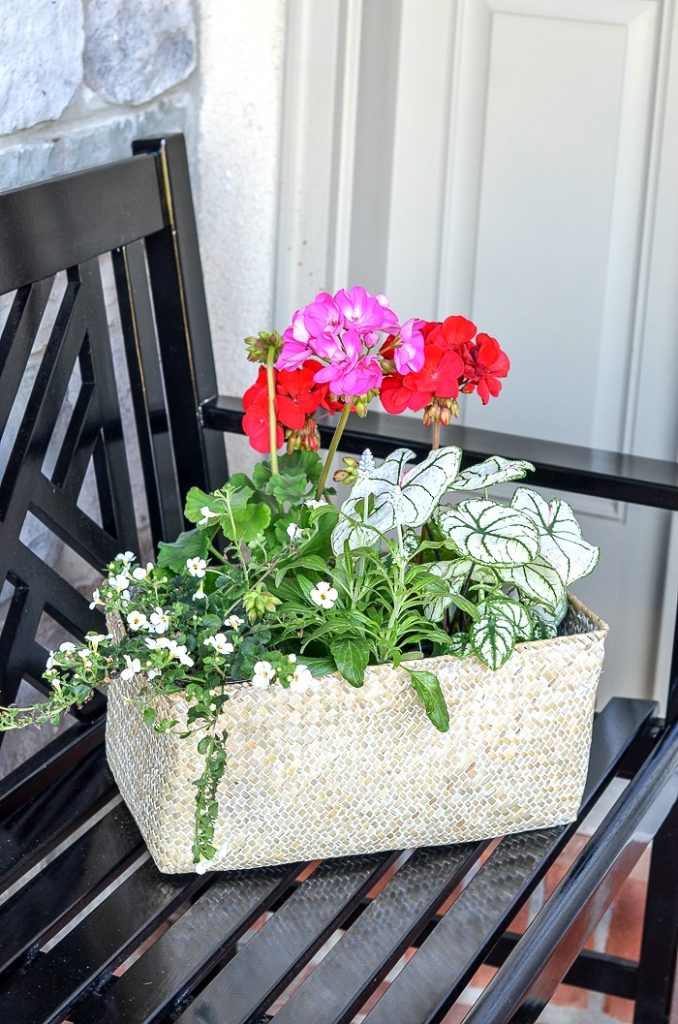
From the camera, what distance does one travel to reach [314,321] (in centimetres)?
106

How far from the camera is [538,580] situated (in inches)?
42.9

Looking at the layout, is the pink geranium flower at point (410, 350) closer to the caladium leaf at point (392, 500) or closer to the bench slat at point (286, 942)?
the caladium leaf at point (392, 500)

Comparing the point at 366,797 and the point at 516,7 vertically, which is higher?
the point at 516,7

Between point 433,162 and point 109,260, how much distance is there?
487mm

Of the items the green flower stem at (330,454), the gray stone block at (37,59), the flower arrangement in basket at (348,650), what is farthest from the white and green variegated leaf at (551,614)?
the gray stone block at (37,59)

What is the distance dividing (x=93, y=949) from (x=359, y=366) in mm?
539

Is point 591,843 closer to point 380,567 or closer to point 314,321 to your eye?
point 380,567

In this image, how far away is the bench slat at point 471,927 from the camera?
0.99 metres

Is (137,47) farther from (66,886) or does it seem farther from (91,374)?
(66,886)

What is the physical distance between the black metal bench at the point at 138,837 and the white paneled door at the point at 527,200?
30 centimetres

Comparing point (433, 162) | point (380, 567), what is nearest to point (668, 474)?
point (380, 567)

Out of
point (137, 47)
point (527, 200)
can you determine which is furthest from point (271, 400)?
point (527, 200)

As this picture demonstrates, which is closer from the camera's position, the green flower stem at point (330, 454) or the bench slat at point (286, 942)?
the bench slat at point (286, 942)

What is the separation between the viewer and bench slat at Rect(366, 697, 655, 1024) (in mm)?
987
